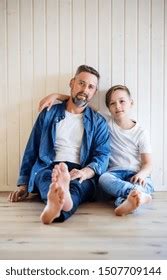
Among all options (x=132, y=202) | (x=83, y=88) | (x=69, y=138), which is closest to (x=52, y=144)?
(x=69, y=138)

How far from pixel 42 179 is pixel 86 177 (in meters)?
0.24

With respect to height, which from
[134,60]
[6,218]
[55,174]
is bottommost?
[6,218]

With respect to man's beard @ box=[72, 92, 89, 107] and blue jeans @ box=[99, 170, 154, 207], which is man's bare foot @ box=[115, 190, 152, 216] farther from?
man's beard @ box=[72, 92, 89, 107]

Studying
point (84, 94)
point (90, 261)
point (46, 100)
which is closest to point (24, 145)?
point (46, 100)

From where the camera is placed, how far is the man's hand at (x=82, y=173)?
1646 millimetres

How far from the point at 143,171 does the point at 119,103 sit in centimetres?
44

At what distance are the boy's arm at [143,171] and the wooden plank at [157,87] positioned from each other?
192mm

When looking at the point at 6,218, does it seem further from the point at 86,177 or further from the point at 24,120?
the point at 24,120

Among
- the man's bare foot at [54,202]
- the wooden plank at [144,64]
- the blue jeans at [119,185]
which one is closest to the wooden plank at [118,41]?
the wooden plank at [144,64]

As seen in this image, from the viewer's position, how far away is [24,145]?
205 centimetres

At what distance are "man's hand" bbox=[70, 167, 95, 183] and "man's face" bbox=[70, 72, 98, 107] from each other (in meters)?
0.41

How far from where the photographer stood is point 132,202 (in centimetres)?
147

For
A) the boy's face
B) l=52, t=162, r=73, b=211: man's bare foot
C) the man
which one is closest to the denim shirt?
the man

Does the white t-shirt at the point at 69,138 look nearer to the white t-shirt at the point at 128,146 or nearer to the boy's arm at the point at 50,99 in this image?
the boy's arm at the point at 50,99
